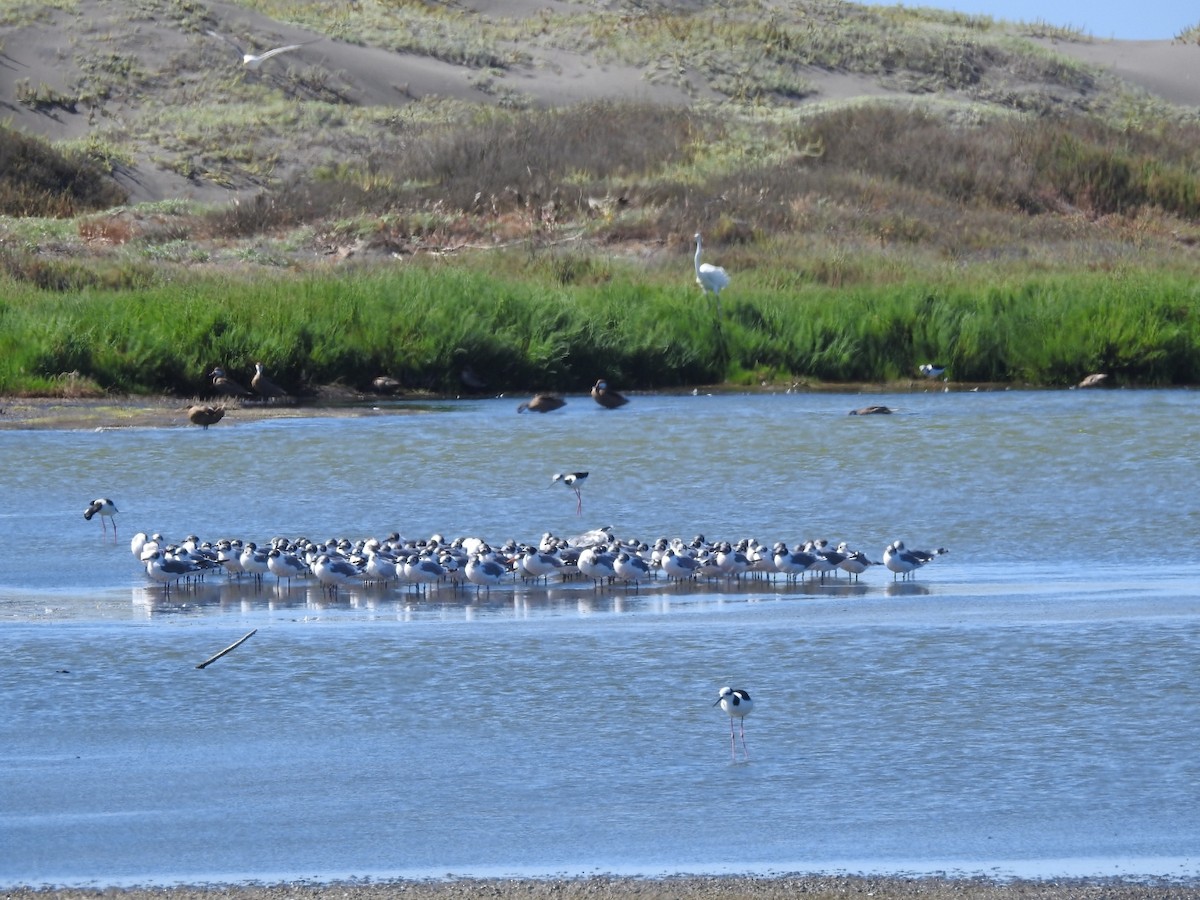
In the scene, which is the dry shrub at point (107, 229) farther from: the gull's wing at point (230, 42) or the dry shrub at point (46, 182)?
the gull's wing at point (230, 42)

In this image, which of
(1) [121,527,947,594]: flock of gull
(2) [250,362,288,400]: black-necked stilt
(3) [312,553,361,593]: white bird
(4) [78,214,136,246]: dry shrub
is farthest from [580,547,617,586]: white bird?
(4) [78,214,136,246]: dry shrub

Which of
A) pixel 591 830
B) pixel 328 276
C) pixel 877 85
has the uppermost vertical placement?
pixel 877 85

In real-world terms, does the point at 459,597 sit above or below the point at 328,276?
below

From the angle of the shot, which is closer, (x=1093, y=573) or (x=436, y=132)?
(x=1093, y=573)

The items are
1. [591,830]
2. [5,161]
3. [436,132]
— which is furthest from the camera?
[436,132]

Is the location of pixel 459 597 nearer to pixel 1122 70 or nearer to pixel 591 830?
pixel 591 830

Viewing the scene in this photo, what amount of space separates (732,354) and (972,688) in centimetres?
1737

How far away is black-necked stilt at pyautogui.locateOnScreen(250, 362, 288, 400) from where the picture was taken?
24016 millimetres

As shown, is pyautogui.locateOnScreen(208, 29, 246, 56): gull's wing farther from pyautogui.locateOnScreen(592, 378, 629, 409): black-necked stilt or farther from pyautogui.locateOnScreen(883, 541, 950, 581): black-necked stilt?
pyautogui.locateOnScreen(883, 541, 950, 581): black-necked stilt

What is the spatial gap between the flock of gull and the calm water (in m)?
0.18

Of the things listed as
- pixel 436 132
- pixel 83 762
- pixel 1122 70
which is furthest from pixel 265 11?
pixel 83 762

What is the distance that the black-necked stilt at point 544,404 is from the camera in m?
23.5

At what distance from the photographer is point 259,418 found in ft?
73.9

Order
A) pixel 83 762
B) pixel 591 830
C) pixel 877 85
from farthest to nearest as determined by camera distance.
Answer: pixel 877 85 < pixel 83 762 < pixel 591 830
